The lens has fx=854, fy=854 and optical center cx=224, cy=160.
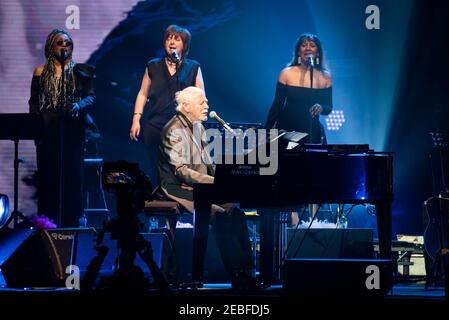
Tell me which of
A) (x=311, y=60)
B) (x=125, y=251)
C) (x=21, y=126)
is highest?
(x=311, y=60)

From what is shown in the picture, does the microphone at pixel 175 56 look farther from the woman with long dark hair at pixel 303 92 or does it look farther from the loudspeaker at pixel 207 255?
the loudspeaker at pixel 207 255

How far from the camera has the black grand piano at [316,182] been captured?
19.9 feet

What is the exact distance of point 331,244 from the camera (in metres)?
7.24

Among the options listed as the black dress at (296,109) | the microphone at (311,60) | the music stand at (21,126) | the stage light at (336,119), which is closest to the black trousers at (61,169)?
the music stand at (21,126)

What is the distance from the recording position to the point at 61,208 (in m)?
8.05

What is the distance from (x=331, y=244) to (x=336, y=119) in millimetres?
2887

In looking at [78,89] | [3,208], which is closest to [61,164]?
[3,208]

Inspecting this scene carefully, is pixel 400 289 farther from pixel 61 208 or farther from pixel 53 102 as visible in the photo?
pixel 53 102

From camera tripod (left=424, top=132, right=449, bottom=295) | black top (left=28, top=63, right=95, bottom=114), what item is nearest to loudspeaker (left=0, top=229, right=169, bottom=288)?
black top (left=28, top=63, right=95, bottom=114)

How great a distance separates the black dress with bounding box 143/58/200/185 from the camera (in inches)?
352

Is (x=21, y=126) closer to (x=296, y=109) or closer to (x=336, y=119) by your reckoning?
(x=296, y=109)

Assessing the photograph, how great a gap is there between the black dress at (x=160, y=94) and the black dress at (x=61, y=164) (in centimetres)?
87

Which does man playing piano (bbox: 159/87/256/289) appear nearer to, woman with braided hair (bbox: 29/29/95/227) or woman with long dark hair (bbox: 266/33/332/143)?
woman with braided hair (bbox: 29/29/95/227)

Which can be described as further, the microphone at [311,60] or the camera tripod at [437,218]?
the microphone at [311,60]
